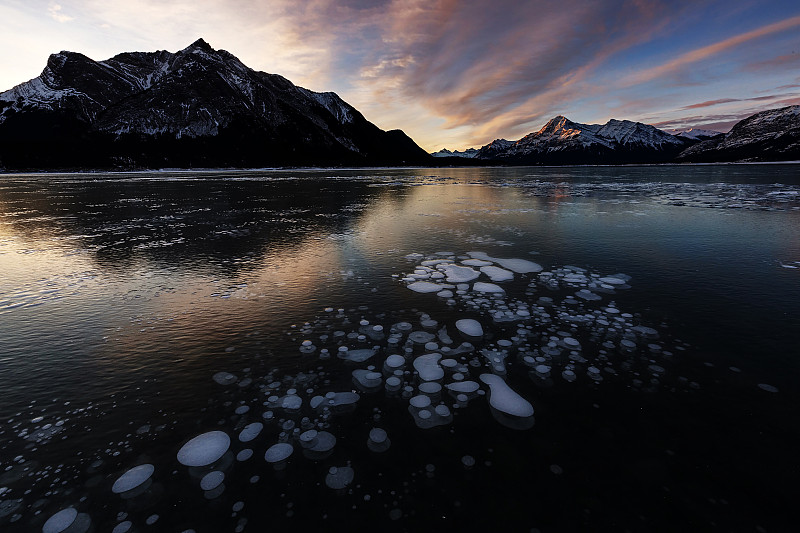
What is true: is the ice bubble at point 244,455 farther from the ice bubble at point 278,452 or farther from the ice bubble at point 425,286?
the ice bubble at point 425,286

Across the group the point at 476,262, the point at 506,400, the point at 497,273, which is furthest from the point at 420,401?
the point at 476,262

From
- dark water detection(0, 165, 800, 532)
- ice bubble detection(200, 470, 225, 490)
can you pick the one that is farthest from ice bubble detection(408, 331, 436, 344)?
ice bubble detection(200, 470, 225, 490)

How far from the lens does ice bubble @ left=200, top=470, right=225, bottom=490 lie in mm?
4340

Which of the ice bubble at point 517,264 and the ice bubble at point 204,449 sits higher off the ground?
the ice bubble at point 517,264

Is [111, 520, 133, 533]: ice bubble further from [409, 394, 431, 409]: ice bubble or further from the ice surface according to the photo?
the ice surface

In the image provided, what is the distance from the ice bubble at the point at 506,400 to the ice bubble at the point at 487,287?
180 inches

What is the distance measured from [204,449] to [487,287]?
8.34 m

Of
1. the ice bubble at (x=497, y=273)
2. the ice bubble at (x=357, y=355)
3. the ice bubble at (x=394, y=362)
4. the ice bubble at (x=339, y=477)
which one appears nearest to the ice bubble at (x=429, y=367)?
the ice bubble at (x=394, y=362)

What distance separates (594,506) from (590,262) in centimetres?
1122

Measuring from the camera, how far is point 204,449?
4910 mm

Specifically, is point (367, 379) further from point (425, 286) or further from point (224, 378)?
point (425, 286)

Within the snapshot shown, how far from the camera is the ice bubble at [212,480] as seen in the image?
4340 millimetres

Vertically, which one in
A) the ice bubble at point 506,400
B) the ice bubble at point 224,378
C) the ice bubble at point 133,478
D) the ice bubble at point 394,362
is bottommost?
the ice bubble at point 224,378

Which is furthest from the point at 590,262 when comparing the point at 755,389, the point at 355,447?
the point at 355,447
